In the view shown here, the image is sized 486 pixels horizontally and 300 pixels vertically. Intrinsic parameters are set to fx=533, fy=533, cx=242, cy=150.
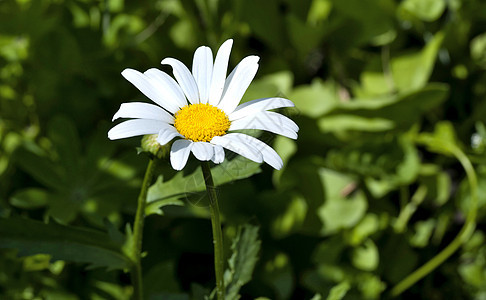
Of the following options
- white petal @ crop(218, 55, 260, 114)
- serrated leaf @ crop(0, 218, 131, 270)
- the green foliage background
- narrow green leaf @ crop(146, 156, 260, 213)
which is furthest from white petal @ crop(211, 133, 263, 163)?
the green foliage background

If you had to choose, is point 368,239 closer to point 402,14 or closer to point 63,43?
point 402,14

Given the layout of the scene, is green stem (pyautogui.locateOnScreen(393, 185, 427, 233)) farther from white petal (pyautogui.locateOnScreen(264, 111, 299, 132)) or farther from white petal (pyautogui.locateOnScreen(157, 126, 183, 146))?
white petal (pyautogui.locateOnScreen(157, 126, 183, 146))

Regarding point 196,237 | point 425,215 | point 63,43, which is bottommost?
point 425,215

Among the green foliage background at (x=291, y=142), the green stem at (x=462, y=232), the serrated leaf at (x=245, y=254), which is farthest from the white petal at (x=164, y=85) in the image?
the green stem at (x=462, y=232)

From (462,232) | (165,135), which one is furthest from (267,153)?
(462,232)

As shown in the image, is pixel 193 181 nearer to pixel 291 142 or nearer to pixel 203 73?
pixel 203 73

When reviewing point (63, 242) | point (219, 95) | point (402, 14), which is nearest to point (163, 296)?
point (63, 242)
